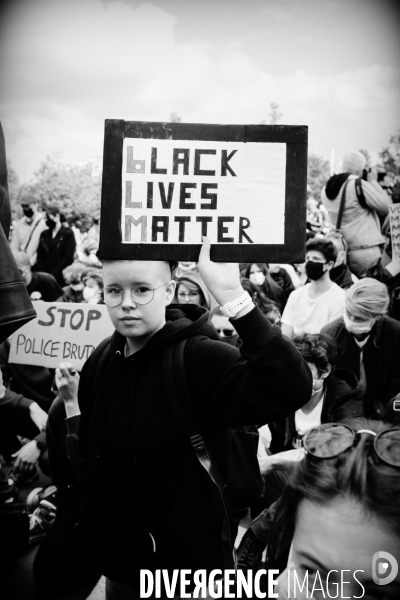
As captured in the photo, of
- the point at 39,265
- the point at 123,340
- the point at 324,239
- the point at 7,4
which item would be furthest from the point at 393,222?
the point at 39,265

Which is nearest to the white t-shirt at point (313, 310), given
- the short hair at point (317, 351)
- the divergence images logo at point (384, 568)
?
the short hair at point (317, 351)

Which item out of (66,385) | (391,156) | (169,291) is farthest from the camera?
(391,156)

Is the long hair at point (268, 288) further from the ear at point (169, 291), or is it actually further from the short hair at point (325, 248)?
the ear at point (169, 291)

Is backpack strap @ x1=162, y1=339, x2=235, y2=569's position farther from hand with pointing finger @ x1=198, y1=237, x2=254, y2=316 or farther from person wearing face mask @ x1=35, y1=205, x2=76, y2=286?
person wearing face mask @ x1=35, y1=205, x2=76, y2=286

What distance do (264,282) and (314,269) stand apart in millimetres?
1687

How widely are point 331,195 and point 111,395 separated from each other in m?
4.80

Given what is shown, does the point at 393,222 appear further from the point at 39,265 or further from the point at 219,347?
the point at 39,265

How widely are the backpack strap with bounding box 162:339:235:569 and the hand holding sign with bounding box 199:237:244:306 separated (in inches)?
10.7

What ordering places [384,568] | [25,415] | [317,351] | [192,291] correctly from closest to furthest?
[384,568] < [317,351] < [25,415] < [192,291]

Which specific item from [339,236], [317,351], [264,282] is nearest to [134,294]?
[317,351]

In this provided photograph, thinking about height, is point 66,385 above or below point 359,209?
below

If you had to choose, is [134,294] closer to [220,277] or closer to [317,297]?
[220,277]

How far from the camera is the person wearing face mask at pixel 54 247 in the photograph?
1020cm

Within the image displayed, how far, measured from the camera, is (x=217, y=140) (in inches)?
74.5
